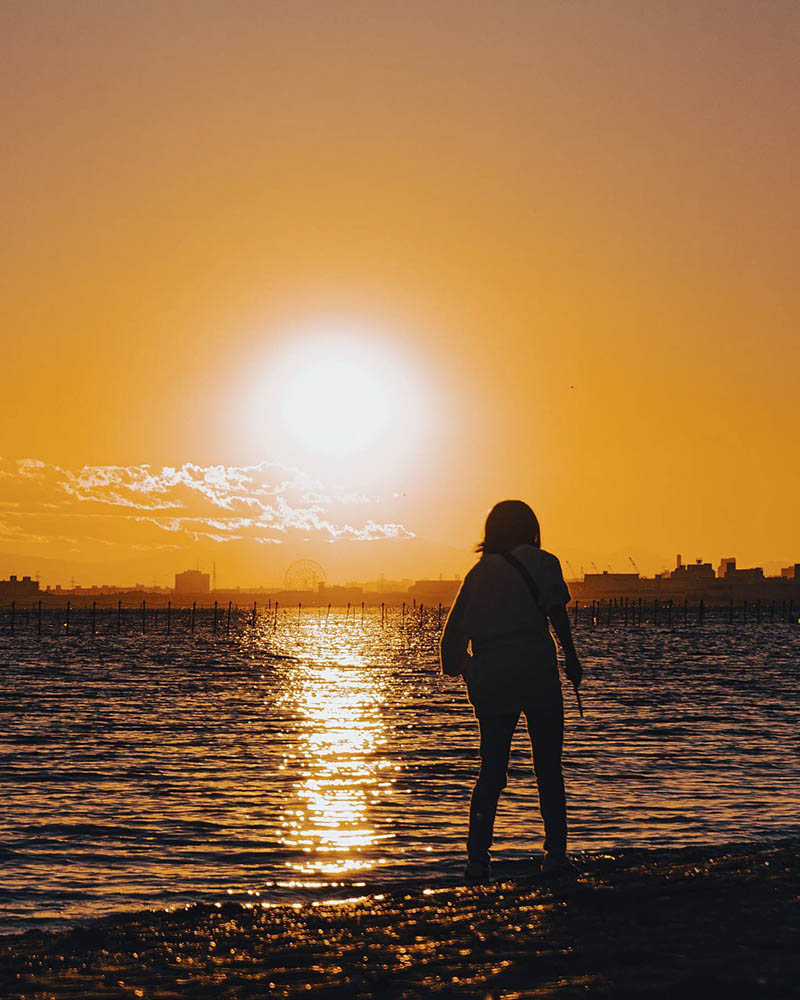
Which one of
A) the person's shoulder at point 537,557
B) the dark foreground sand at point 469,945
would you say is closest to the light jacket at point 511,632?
the person's shoulder at point 537,557

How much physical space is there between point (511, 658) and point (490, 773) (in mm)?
915

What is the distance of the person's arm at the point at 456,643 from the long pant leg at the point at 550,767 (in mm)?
634

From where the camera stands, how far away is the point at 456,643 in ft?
29.5

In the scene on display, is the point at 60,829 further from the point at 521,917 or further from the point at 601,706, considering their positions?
the point at 601,706

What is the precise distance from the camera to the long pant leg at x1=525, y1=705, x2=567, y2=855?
8836mm

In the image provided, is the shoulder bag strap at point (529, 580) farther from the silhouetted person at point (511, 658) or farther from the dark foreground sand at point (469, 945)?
the dark foreground sand at point (469, 945)

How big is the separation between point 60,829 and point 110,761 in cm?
714

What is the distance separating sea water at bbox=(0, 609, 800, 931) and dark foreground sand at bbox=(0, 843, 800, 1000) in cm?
178

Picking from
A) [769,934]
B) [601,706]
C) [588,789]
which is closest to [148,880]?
[769,934]

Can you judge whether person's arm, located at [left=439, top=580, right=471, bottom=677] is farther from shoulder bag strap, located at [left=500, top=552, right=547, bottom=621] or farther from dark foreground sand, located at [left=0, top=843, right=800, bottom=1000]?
dark foreground sand, located at [left=0, top=843, right=800, bottom=1000]

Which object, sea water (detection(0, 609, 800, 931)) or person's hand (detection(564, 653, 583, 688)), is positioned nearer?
person's hand (detection(564, 653, 583, 688))

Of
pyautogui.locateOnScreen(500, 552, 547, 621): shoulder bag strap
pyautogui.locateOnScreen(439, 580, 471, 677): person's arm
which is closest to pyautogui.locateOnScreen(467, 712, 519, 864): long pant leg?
pyautogui.locateOnScreen(439, 580, 471, 677): person's arm

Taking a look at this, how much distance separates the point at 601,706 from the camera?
33.7 m

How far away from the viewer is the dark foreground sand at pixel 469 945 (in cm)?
586
